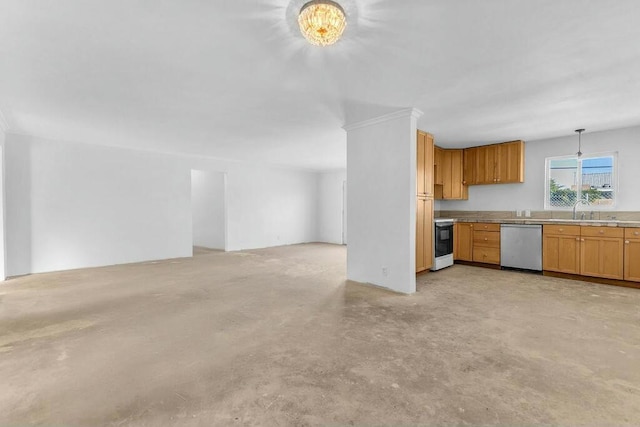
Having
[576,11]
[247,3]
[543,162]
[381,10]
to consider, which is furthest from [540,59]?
[543,162]

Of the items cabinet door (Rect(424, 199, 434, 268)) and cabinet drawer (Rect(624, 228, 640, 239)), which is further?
cabinet door (Rect(424, 199, 434, 268))

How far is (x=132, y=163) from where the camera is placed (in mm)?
6234

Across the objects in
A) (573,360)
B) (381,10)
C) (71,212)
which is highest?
(381,10)

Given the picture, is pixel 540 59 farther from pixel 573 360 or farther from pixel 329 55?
pixel 573 360

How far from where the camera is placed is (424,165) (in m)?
4.65

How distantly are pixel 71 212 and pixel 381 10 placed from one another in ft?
20.8

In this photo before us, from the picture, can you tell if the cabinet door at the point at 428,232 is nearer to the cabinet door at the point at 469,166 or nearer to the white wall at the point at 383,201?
the white wall at the point at 383,201

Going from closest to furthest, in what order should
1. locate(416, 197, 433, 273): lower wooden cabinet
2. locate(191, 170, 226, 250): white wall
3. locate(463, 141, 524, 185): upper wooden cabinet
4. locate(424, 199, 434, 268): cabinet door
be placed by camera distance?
locate(416, 197, 433, 273): lower wooden cabinet
locate(424, 199, 434, 268): cabinet door
locate(463, 141, 524, 185): upper wooden cabinet
locate(191, 170, 226, 250): white wall

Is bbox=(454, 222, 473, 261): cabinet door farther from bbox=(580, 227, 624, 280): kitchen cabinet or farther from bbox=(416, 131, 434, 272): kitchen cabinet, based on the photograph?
bbox=(580, 227, 624, 280): kitchen cabinet

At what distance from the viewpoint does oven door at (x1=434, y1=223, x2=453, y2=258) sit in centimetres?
528

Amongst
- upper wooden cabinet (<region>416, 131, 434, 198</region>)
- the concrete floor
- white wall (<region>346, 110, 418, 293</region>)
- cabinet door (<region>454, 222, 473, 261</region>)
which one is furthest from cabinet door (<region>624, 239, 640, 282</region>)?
white wall (<region>346, 110, 418, 293</region>)

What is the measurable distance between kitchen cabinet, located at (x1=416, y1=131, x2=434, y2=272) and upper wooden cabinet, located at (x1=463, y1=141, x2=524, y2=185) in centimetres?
183

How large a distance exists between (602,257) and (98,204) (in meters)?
8.69

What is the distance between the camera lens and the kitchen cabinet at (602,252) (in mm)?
4250
